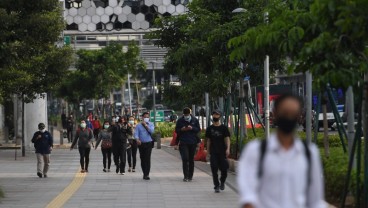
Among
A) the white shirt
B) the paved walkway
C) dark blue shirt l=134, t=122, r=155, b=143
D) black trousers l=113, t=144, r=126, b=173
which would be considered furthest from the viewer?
black trousers l=113, t=144, r=126, b=173

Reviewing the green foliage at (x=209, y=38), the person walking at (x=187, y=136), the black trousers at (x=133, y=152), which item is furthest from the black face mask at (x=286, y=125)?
the black trousers at (x=133, y=152)

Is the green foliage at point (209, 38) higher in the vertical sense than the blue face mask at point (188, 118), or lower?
higher

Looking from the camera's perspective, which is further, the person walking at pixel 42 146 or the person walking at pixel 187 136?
the person walking at pixel 42 146

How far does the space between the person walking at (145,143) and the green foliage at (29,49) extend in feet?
10.8

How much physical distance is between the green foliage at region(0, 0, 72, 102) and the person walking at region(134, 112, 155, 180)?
330 cm

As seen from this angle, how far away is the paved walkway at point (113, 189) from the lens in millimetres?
17031

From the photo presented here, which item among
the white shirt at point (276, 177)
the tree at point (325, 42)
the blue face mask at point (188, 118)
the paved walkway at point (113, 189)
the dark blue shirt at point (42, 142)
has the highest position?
the tree at point (325, 42)

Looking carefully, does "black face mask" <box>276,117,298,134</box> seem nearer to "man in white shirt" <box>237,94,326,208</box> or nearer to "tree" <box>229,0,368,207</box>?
"man in white shirt" <box>237,94,326,208</box>

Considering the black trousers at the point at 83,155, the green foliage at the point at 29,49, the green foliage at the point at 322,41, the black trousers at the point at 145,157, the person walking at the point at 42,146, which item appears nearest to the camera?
the green foliage at the point at 322,41

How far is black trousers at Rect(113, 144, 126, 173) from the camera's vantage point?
84.6 ft

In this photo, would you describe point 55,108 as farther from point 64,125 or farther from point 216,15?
point 216,15

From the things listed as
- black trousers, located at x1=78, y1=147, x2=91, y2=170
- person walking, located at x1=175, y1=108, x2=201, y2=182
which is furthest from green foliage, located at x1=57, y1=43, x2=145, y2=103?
person walking, located at x1=175, y1=108, x2=201, y2=182

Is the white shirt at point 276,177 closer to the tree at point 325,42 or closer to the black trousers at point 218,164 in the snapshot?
the tree at point 325,42

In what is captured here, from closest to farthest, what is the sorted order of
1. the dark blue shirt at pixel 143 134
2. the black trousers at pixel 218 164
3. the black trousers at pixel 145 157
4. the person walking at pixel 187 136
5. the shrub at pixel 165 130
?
the black trousers at pixel 218 164
the person walking at pixel 187 136
the black trousers at pixel 145 157
the dark blue shirt at pixel 143 134
the shrub at pixel 165 130
